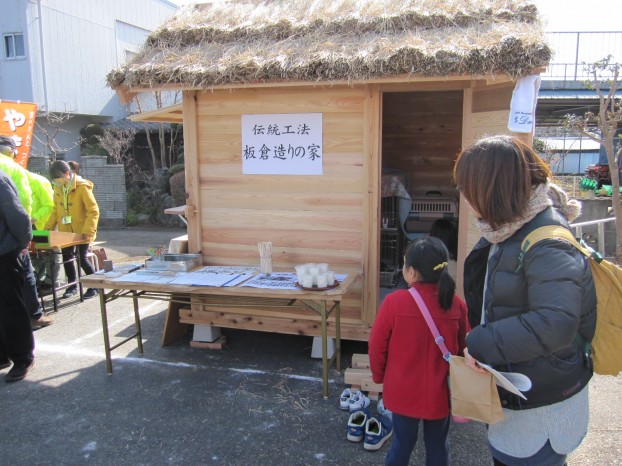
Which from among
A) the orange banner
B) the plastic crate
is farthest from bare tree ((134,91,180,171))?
the plastic crate

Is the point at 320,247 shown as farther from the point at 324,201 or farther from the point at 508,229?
the point at 508,229

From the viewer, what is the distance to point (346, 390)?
3670 mm

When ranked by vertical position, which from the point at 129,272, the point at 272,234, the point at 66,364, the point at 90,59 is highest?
the point at 90,59

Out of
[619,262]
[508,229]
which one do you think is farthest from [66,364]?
[619,262]

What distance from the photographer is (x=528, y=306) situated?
168 cm

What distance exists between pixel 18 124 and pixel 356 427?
6814 millimetres

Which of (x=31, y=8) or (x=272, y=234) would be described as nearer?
(x=272, y=234)

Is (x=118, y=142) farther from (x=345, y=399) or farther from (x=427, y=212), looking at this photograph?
(x=345, y=399)

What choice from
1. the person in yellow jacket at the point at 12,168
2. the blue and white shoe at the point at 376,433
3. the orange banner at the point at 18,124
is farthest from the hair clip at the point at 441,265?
the orange banner at the point at 18,124

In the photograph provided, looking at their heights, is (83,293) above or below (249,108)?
below

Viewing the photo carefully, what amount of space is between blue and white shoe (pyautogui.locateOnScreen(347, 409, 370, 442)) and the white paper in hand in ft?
5.35

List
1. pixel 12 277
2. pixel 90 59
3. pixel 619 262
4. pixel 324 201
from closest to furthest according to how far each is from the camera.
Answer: pixel 12 277
pixel 324 201
pixel 619 262
pixel 90 59

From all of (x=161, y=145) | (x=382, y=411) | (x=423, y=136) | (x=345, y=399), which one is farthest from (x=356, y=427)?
(x=161, y=145)

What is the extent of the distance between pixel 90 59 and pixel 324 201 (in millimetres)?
16557
